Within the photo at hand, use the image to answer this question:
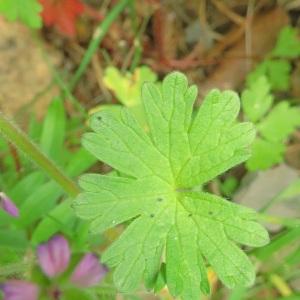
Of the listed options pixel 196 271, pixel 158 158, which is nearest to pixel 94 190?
pixel 158 158

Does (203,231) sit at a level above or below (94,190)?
below

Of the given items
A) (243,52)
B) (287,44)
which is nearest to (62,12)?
(243,52)

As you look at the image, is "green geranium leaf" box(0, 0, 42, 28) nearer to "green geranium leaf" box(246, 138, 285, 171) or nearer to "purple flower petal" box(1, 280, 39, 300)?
"green geranium leaf" box(246, 138, 285, 171)

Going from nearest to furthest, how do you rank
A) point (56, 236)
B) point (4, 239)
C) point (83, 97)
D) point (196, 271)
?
point (196, 271), point (56, 236), point (4, 239), point (83, 97)

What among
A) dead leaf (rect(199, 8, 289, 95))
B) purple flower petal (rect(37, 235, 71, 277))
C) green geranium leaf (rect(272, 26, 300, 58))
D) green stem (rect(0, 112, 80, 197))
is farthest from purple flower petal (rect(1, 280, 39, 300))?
green geranium leaf (rect(272, 26, 300, 58))

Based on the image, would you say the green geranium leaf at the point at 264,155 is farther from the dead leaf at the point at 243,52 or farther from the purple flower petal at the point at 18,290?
the purple flower petal at the point at 18,290

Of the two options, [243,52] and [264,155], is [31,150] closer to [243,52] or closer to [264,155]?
[264,155]

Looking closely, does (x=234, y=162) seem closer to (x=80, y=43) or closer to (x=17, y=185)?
(x=17, y=185)
